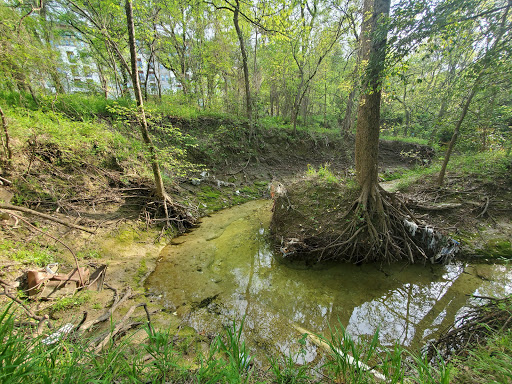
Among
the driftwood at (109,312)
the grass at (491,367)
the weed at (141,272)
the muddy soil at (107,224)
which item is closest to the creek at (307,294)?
the weed at (141,272)

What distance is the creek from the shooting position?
124 inches

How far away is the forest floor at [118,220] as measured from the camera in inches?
122

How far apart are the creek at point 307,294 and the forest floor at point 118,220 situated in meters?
0.50

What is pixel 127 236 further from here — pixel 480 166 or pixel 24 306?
pixel 480 166

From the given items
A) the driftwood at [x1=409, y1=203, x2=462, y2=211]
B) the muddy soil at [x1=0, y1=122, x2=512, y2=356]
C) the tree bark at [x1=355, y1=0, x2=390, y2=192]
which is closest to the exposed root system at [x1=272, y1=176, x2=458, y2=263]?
the tree bark at [x1=355, y1=0, x2=390, y2=192]

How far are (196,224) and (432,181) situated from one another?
8720 millimetres

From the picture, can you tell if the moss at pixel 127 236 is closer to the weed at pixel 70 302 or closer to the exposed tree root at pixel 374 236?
the weed at pixel 70 302

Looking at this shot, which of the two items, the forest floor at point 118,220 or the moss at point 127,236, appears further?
the moss at point 127,236

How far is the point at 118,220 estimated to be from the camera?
5105 millimetres

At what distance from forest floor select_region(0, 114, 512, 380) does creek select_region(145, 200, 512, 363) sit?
1.65ft

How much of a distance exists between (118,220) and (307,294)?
4.87m

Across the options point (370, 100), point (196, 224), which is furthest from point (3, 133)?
point (370, 100)

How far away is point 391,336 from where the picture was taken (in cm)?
308

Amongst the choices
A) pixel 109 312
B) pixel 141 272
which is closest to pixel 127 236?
pixel 141 272
